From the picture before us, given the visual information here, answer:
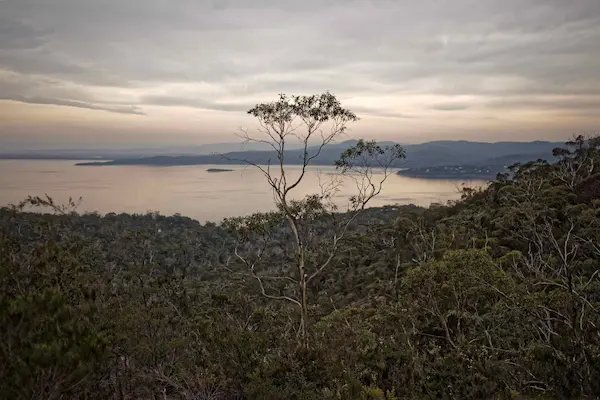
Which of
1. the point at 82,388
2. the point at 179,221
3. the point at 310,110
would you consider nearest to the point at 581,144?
the point at 310,110

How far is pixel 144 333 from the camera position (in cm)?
1262

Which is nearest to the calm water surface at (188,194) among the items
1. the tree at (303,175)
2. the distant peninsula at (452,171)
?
the distant peninsula at (452,171)

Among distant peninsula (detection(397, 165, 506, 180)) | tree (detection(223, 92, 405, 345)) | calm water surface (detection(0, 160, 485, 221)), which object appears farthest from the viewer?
distant peninsula (detection(397, 165, 506, 180))

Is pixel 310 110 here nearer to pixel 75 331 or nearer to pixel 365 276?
pixel 75 331

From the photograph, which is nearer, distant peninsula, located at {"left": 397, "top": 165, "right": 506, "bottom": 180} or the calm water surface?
the calm water surface

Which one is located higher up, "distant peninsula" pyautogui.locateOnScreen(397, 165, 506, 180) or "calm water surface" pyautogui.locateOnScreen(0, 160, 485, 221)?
"distant peninsula" pyautogui.locateOnScreen(397, 165, 506, 180)

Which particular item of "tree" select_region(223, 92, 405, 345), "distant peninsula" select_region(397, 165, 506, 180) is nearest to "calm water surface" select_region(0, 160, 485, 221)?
"distant peninsula" select_region(397, 165, 506, 180)

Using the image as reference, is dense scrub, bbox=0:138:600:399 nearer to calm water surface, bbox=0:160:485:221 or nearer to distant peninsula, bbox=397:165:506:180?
calm water surface, bbox=0:160:485:221

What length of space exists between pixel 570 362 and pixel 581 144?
45.8 metres

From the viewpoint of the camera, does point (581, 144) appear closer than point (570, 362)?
No

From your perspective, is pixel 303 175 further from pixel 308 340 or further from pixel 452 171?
pixel 452 171

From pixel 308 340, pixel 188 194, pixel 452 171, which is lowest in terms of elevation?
pixel 188 194

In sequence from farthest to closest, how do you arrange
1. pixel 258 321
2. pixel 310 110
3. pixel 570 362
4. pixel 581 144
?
pixel 581 144 → pixel 258 321 → pixel 310 110 → pixel 570 362

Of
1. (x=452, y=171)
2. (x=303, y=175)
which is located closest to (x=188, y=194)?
(x=452, y=171)
